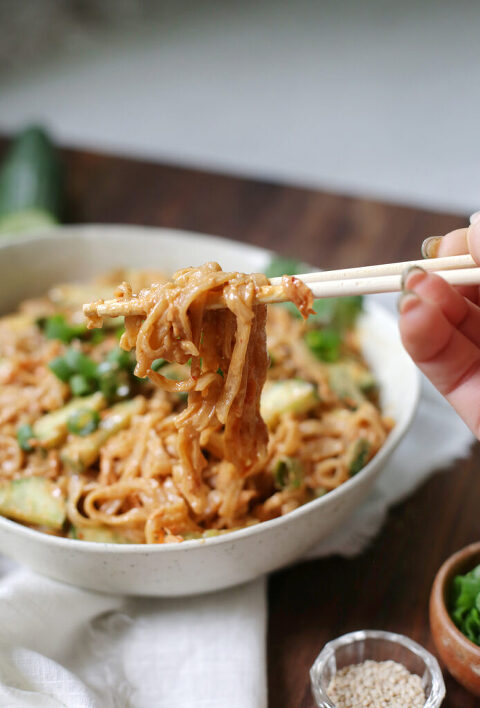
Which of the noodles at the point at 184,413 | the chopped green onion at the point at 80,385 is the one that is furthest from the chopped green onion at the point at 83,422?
the chopped green onion at the point at 80,385

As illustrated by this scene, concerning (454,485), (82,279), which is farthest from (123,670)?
(82,279)

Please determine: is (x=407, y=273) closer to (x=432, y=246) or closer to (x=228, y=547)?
(x=432, y=246)

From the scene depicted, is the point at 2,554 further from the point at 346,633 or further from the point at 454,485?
the point at 454,485

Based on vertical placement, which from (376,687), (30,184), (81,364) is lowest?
(376,687)

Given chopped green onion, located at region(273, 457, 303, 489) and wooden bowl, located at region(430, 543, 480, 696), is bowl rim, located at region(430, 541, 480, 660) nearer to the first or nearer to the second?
wooden bowl, located at region(430, 543, 480, 696)

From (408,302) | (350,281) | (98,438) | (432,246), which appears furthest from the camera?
(98,438)

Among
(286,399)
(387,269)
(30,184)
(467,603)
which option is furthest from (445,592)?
(30,184)

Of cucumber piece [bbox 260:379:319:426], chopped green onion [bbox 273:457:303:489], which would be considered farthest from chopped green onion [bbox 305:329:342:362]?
chopped green onion [bbox 273:457:303:489]
